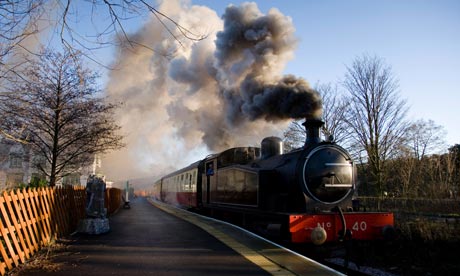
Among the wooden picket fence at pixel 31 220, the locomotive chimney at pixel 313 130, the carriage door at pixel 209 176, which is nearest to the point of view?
the wooden picket fence at pixel 31 220

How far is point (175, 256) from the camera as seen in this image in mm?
6953

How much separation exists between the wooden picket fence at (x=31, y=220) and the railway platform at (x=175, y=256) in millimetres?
394

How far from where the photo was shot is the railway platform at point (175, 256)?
5.88 metres

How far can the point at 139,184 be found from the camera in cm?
15575

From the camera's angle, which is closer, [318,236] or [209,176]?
[318,236]

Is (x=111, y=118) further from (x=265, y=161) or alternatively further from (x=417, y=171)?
(x=417, y=171)

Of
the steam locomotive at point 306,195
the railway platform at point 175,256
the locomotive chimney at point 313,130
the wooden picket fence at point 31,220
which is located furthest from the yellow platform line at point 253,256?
the wooden picket fence at point 31,220

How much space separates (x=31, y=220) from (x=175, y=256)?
2.74 meters

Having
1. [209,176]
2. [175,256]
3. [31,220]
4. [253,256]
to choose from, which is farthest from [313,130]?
[31,220]

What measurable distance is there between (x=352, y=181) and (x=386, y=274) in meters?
2.30

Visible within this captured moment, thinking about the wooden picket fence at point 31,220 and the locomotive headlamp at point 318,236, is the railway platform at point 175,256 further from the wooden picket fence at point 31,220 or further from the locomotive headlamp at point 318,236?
the locomotive headlamp at point 318,236

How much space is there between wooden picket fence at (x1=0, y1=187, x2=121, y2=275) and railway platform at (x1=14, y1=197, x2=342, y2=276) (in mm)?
394

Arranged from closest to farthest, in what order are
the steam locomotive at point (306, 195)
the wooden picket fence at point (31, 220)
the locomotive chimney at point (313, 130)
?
1. the wooden picket fence at point (31, 220)
2. the steam locomotive at point (306, 195)
3. the locomotive chimney at point (313, 130)

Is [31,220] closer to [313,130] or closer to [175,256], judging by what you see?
[175,256]
